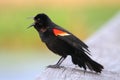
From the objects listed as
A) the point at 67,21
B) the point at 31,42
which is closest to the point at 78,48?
the point at 31,42

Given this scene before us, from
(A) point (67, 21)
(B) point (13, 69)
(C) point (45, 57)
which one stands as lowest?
(B) point (13, 69)

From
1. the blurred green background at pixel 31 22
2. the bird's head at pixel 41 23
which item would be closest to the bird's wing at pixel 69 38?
the bird's head at pixel 41 23

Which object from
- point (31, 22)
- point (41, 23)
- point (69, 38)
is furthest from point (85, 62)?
point (31, 22)

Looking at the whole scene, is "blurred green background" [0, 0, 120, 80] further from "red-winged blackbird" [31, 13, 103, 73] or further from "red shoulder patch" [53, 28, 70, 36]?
"red shoulder patch" [53, 28, 70, 36]

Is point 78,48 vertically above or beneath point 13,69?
beneath

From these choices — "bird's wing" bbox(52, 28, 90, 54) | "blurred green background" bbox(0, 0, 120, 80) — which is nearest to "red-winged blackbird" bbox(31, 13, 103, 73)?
"bird's wing" bbox(52, 28, 90, 54)

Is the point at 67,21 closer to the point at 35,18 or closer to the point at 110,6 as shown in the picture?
the point at 110,6

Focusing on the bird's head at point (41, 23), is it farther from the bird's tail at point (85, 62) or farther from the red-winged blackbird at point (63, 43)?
the bird's tail at point (85, 62)
